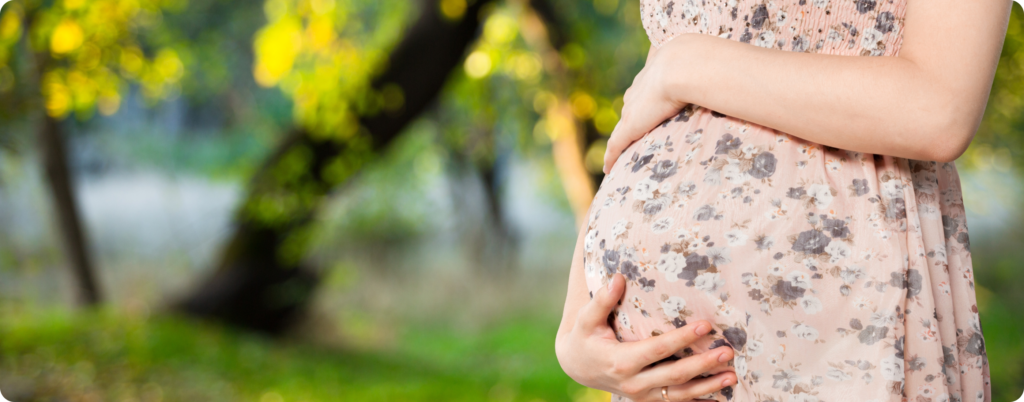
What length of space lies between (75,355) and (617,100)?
126 inches

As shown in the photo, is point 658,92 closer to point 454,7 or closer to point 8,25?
point 454,7

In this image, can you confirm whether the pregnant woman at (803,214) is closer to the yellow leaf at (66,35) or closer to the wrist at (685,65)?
the wrist at (685,65)

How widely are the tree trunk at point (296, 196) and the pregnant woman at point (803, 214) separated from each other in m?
2.52

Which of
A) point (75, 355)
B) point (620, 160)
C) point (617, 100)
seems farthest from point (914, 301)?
point (75, 355)

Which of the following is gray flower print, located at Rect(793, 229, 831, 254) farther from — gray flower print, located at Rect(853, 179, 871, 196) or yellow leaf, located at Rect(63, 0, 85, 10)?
yellow leaf, located at Rect(63, 0, 85, 10)

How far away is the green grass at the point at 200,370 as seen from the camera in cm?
345

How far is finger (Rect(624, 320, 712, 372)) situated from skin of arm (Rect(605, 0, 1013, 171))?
21 centimetres

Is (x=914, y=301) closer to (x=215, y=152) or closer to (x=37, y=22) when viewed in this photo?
(x=37, y=22)

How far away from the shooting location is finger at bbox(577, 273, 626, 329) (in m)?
0.72

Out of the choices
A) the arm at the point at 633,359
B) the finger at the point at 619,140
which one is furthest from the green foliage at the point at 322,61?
the arm at the point at 633,359

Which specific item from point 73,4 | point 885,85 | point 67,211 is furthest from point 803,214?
A: point 67,211

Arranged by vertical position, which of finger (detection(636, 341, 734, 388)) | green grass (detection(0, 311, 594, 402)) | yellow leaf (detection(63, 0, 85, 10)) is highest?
yellow leaf (detection(63, 0, 85, 10))

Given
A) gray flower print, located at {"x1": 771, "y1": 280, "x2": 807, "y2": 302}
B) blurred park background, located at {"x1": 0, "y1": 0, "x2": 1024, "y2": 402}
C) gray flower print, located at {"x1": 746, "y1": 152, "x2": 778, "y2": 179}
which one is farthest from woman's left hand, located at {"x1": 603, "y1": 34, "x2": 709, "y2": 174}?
blurred park background, located at {"x1": 0, "y1": 0, "x2": 1024, "y2": 402}

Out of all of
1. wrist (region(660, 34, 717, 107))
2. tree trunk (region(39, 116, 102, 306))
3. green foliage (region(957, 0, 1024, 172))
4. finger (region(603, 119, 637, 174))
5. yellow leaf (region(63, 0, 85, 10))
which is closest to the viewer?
wrist (region(660, 34, 717, 107))
